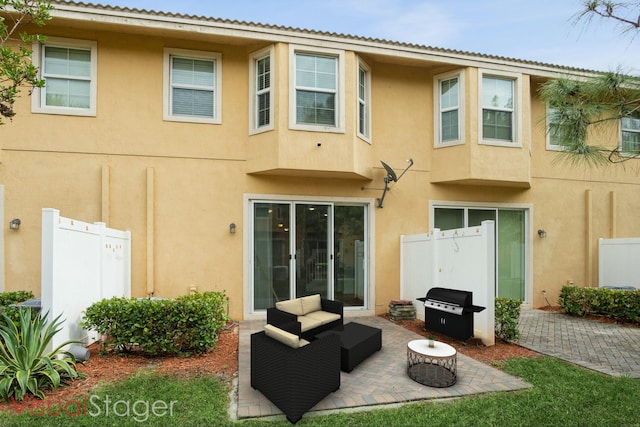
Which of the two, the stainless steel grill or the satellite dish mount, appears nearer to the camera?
Answer: the stainless steel grill

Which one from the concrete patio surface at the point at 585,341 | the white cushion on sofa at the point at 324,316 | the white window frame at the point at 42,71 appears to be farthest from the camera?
the white window frame at the point at 42,71

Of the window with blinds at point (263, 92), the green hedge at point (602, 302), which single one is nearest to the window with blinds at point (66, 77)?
the window with blinds at point (263, 92)

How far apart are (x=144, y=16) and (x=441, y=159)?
755 cm

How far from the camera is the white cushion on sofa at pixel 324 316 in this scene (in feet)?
20.6

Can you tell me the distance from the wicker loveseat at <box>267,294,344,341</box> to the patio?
0.79m

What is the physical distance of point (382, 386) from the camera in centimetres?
447

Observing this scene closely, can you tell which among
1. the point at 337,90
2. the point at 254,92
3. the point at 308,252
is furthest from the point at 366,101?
the point at 308,252

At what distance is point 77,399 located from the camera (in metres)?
4.02

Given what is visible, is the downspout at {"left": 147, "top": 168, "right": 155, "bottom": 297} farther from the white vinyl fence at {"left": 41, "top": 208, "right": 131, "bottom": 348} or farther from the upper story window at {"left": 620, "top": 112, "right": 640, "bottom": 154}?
the upper story window at {"left": 620, "top": 112, "right": 640, "bottom": 154}

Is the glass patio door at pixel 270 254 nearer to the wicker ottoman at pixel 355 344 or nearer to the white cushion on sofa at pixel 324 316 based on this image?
the white cushion on sofa at pixel 324 316

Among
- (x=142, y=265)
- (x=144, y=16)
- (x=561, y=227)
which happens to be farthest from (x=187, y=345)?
(x=561, y=227)

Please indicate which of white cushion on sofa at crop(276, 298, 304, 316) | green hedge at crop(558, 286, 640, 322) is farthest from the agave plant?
green hedge at crop(558, 286, 640, 322)

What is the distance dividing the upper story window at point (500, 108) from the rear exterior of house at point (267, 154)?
0.04 meters

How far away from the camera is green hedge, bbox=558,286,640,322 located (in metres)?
7.96
